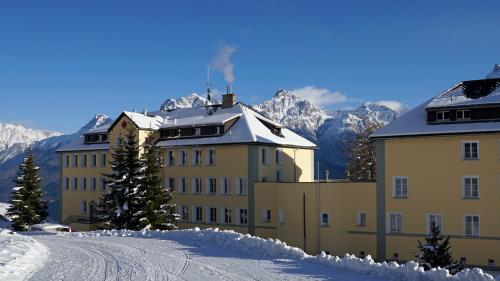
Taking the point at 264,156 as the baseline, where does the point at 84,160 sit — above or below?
above

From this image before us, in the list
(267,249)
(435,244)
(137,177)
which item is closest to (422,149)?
(435,244)

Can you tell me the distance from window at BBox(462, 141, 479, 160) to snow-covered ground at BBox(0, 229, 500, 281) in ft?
60.8

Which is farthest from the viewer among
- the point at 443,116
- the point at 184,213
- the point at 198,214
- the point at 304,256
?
the point at 184,213

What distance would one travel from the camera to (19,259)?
64.6 ft

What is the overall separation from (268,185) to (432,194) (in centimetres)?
1408

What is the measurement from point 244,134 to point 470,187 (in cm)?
1977

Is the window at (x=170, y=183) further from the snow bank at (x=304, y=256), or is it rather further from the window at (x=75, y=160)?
the snow bank at (x=304, y=256)

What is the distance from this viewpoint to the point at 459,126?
3603cm

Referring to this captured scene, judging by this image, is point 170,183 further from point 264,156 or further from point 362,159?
point 362,159

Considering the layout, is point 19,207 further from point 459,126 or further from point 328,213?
point 459,126

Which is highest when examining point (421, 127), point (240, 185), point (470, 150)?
point (421, 127)

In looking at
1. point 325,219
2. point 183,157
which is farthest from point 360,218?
point 183,157

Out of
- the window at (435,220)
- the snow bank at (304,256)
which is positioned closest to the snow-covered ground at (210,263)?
the snow bank at (304,256)

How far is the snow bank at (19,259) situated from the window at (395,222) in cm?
2350
